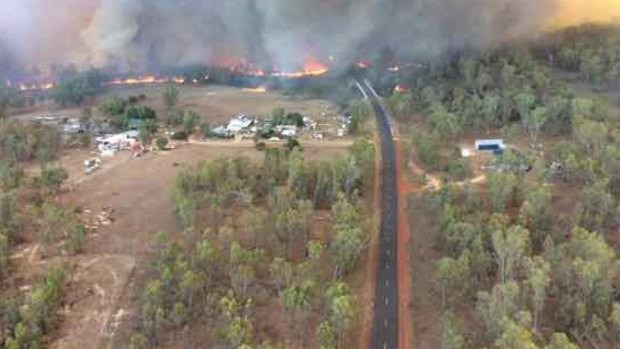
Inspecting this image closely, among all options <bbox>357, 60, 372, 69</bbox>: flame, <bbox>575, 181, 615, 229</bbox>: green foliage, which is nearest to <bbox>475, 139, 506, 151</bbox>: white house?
<bbox>575, 181, 615, 229</bbox>: green foliage

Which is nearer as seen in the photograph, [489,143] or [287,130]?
[489,143]

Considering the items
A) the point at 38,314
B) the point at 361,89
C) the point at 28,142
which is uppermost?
the point at 28,142

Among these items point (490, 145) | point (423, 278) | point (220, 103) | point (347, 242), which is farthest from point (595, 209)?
point (220, 103)

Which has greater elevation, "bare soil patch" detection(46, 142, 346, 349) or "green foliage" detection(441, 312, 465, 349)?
"bare soil patch" detection(46, 142, 346, 349)

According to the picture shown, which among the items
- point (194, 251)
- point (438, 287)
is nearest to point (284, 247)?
point (194, 251)

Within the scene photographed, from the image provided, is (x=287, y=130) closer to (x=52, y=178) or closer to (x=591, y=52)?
(x=52, y=178)

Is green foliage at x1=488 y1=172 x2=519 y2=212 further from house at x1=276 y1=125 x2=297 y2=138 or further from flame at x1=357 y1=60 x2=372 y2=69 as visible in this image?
flame at x1=357 y1=60 x2=372 y2=69
